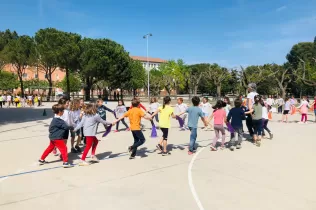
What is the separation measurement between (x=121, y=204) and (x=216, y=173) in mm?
2572

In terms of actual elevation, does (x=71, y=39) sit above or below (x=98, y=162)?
above

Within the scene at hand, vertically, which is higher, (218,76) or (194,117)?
(218,76)

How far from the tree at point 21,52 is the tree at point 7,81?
63.8ft

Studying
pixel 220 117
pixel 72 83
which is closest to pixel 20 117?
pixel 220 117

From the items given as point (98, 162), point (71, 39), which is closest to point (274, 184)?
point (98, 162)

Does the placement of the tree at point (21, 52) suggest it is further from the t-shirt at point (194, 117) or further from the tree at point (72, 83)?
the t-shirt at point (194, 117)

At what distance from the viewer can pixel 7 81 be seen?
234 ft

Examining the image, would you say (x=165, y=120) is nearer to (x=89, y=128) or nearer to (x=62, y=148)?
(x=89, y=128)

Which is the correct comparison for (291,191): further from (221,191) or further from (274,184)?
(221,191)

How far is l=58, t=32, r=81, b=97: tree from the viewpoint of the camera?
5069cm

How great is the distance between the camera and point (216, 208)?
14.7ft

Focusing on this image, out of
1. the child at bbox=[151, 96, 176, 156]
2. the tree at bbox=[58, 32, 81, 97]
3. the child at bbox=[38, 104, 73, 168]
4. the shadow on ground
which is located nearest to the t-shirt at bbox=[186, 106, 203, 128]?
the child at bbox=[151, 96, 176, 156]

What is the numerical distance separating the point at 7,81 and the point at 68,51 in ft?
98.1

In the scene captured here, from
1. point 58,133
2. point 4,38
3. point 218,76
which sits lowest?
point 58,133
